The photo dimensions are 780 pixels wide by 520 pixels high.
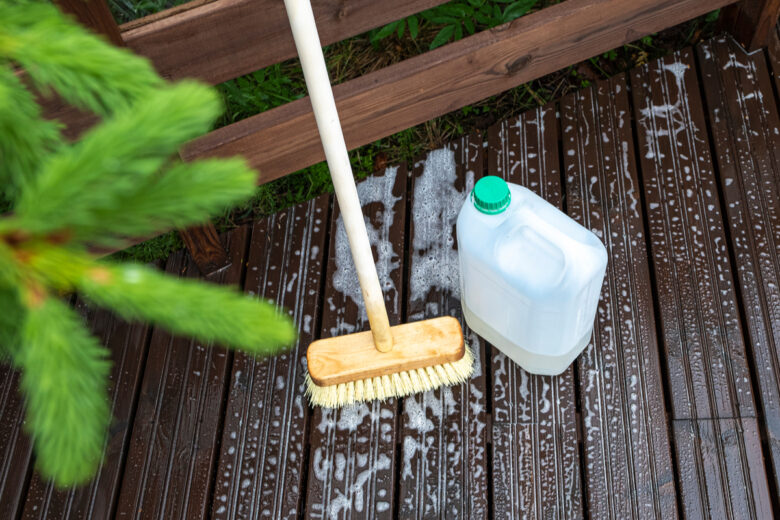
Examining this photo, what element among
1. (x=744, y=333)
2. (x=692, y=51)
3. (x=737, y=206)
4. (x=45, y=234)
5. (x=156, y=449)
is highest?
(x=692, y=51)

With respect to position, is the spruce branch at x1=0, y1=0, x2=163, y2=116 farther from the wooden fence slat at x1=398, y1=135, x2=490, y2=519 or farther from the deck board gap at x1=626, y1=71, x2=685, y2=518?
the deck board gap at x1=626, y1=71, x2=685, y2=518

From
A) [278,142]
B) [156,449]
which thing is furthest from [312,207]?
[156,449]

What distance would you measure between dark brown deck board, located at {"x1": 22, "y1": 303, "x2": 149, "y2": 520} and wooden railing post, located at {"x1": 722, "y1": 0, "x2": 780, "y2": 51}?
1.59 metres

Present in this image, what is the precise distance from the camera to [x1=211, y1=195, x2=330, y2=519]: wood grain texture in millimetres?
1436

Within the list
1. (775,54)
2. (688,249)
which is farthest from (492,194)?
(775,54)

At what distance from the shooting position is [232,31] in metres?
1.32

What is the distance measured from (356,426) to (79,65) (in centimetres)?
113

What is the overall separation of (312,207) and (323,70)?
76cm

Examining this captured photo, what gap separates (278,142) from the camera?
1494 millimetres

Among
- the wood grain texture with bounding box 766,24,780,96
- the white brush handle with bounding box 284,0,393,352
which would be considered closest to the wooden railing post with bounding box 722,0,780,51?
the wood grain texture with bounding box 766,24,780,96

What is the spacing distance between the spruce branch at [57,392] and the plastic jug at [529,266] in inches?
33.2

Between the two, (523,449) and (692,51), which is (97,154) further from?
(692,51)

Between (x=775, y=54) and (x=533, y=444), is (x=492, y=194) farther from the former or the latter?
(x=775, y=54)

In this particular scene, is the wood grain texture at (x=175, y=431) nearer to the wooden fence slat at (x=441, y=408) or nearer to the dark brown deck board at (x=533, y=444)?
the wooden fence slat at (x=441, y=408)
